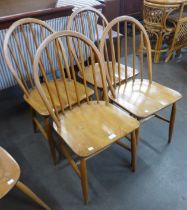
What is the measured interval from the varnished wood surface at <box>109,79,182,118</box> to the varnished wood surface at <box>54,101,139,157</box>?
0.30ft

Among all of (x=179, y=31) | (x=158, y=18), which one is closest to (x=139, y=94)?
(x=158, y=18)

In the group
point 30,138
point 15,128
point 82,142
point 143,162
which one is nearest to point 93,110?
point 82,142

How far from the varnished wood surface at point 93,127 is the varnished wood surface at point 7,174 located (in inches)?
11.5

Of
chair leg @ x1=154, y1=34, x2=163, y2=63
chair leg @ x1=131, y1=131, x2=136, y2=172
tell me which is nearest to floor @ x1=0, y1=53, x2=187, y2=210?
chair leg @ x1=131, y1=131, x2=136, y2=172

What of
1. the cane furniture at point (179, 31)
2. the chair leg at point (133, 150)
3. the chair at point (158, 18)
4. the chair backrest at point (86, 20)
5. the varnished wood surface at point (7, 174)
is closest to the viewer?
the varnished wood surface at point (7, 174)

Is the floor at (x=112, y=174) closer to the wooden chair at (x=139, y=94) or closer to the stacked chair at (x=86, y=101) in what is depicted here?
the stacked chair at (x=86, y=101)

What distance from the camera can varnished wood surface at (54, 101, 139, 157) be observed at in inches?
44.8

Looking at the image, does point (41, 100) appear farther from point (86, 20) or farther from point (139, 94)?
point (86, 20)

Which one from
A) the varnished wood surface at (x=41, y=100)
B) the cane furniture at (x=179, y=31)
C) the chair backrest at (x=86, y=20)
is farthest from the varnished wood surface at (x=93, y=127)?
the cane furniture at (x=179, y=31)

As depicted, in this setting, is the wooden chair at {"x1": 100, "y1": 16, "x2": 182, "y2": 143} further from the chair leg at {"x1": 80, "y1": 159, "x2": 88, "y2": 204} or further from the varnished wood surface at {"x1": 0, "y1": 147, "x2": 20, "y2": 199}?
the varnished wood surface at {"x1": 0, "y1": 147, "x2": 20, "y2": 199}

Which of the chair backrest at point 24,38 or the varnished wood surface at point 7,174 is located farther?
the chair backrest at point 24,38

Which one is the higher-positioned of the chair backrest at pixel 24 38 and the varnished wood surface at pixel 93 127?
the chair backrest at pixel 24 38

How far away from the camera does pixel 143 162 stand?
5.16 feet

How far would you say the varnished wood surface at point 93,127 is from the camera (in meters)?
1.14
